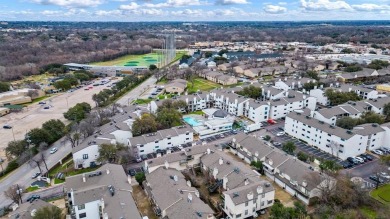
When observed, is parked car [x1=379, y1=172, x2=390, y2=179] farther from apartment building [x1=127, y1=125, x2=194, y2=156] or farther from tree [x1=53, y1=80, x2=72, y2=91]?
tree [x1=53, y1=80, x2=72, y2=91]

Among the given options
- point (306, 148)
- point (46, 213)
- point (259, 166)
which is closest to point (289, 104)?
point (306, 148)

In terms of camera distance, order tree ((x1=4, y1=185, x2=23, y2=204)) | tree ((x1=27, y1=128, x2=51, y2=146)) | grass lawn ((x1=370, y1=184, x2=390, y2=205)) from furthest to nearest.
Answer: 1. tree ((x1=27, y1=128, x2=51, y2=146))
2. grass lawn ((x1=370, y1=184, x2=390, y2=205))
3. tree ((x1=4, y1=185, x2=23, y2=204))

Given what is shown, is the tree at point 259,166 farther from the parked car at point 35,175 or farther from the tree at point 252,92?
the tree at point 252,92

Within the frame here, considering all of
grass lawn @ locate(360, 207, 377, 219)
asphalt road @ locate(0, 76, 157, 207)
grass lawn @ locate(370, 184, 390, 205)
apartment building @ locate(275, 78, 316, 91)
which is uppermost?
apartment building @ locate(275, 78, 316, 91)

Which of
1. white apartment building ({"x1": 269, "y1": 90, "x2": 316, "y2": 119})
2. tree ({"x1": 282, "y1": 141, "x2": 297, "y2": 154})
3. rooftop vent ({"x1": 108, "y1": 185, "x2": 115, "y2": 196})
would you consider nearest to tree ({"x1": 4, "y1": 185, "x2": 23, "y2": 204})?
rooftop vent ({"x1": 108, "y1": 185, "x2": 115, "y2": 196})

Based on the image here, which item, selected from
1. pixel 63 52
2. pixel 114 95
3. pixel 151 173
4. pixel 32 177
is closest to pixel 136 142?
pixel 151 173

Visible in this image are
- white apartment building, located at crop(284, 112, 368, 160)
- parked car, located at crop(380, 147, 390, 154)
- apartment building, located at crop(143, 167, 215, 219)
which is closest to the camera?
apartment building, located at crop(143, 167, 215, 219)

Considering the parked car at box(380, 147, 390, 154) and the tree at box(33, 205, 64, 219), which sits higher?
the tree at box(33, 205, 64, 219)

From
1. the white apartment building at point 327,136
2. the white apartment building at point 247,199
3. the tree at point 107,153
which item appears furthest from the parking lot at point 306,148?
the tree at point 107,153

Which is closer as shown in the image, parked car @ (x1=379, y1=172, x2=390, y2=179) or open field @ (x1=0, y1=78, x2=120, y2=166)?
parked car @ (x1=379, y1=172, x2=390, y2=179)
